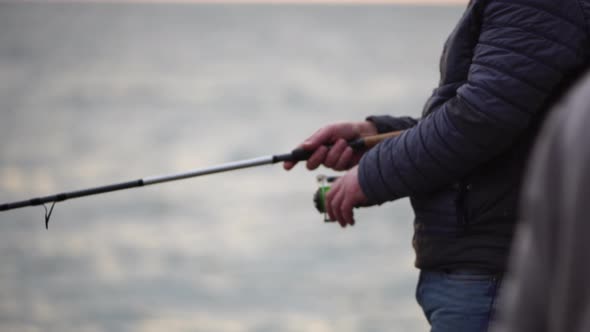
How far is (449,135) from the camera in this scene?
2400 mm

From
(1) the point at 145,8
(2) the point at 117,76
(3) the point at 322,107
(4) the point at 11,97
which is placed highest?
(1) the point at 145,8

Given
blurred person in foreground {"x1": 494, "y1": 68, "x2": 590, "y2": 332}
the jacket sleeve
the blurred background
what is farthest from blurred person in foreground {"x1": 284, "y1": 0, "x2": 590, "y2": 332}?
the blurred background

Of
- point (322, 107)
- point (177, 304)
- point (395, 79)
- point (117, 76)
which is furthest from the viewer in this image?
point (117, 76)

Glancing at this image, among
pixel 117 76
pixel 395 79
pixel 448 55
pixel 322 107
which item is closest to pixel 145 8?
pixel 117 76

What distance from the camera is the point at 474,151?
2.38 m

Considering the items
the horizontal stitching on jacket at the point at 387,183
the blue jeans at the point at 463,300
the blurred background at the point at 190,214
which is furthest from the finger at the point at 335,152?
the blurred background at the point at 190,214

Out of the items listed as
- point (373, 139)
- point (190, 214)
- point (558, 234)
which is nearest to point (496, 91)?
point (373, 139)

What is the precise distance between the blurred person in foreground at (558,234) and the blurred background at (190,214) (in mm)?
6997

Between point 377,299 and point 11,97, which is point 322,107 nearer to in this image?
point 11,97

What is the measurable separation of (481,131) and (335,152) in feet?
1.77

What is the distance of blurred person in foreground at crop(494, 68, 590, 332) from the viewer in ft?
3.07

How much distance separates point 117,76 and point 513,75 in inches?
1809

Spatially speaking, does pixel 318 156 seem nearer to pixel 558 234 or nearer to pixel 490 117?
pixel 490 117

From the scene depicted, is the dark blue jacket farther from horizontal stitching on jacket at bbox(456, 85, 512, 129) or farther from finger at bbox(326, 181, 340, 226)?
finger at bbox(326, 181, 340, 226)
